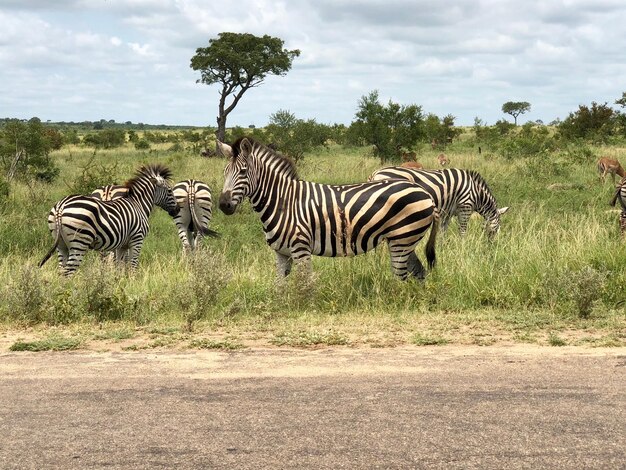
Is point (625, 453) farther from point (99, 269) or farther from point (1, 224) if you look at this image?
point (1, 224)

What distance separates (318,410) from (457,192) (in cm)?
880

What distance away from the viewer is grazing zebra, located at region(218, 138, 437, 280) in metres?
8.34

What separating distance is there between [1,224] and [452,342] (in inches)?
440

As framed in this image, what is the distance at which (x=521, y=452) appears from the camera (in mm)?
3631

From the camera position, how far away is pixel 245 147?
8859 millimetres

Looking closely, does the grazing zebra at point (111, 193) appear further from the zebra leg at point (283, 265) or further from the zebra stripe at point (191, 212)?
the zebra leg at point (283, 265)

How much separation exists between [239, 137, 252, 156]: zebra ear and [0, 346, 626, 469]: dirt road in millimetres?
3713

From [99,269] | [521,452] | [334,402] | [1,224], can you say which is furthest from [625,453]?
→ [1,224]

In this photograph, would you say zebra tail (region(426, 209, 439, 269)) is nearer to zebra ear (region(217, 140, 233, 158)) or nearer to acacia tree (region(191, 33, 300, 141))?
zebra ear (region(217, 140, 233, 158))

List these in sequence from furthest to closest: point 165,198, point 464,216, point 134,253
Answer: point 165,198 → point 464,216 → point 134,253

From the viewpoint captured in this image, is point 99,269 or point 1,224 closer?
point 99,269

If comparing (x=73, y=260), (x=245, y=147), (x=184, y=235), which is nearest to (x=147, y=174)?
(x=184, y=235)

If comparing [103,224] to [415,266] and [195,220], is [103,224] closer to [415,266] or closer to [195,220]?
[195,220]

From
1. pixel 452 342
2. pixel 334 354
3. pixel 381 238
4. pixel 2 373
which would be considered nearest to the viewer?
pixel 2 373
